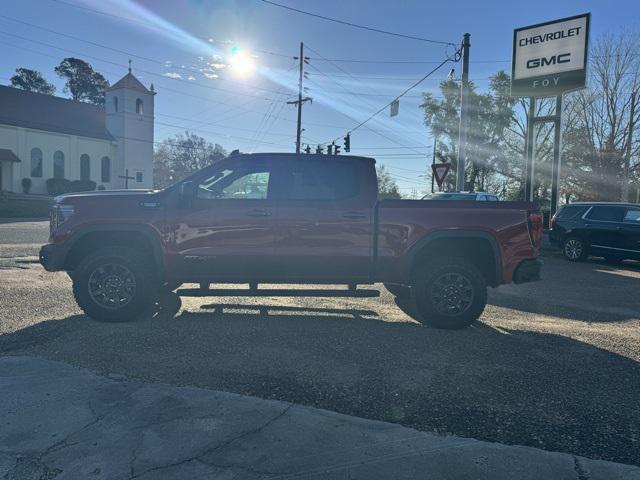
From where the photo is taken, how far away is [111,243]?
6031 mm

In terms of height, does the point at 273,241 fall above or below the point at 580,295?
above

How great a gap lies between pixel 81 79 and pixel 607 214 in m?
86.9

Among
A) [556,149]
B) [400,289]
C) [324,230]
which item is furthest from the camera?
[556,149]

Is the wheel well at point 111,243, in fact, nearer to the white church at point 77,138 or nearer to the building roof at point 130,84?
the white church at point 77,138

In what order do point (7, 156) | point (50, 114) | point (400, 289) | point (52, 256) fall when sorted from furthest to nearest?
point (50, 114) → point (7, 156) → point (400, 289) → point (52, 256)

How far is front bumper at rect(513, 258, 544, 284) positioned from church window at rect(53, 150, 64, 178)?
175 ft

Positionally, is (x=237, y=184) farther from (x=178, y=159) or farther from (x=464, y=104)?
(x=178, y=159)

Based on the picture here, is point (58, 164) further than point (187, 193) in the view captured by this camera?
Yes

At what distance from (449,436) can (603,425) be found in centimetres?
120

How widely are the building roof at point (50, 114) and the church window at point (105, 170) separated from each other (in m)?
2.61

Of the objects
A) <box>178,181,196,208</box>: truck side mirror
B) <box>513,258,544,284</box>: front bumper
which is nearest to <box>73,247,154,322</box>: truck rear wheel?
<box>178,181,196,208</box>: truck side mirror

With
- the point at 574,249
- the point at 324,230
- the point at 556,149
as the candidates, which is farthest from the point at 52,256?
the point at 556,149

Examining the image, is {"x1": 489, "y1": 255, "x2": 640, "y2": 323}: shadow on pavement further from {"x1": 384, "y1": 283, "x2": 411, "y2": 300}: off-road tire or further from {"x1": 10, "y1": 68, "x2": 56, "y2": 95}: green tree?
{"x1": 10, "y1": 68, "x2": 56, "y2": 95}: green tree

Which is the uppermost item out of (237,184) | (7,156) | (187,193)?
(7,156)
